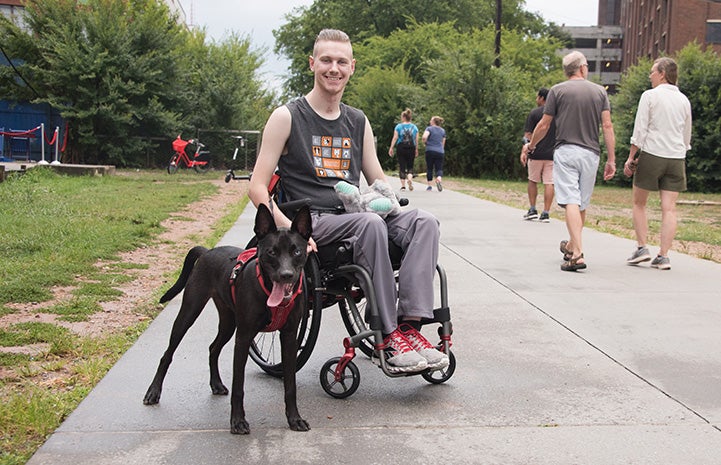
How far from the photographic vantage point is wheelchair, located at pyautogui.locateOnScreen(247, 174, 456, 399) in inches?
150

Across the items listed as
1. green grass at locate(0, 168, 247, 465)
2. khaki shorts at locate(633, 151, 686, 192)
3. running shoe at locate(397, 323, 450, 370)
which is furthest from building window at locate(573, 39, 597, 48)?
running shoe at locate(397, 323, 450, 370)

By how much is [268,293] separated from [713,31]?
180ft

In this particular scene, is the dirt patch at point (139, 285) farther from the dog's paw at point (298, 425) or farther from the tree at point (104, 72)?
the tree at point (104, 72)

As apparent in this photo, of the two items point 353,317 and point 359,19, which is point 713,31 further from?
point 353,317

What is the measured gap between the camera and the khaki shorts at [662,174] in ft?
26.0

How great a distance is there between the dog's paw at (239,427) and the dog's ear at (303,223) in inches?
31.4

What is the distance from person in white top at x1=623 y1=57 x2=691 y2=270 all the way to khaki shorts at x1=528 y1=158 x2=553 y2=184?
3735 mm

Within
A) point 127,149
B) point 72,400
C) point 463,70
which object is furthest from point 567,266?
point 463,70

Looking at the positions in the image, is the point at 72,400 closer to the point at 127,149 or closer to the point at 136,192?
the point at 136,192

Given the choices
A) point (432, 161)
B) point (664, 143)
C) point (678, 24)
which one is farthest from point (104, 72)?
point (678, 24)

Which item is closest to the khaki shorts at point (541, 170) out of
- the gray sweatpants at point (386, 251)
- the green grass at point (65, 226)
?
the green grass at point (65, 226)

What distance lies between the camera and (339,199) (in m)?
4.31

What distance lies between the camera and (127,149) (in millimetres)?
28109

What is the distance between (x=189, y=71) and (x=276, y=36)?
3397 cm
